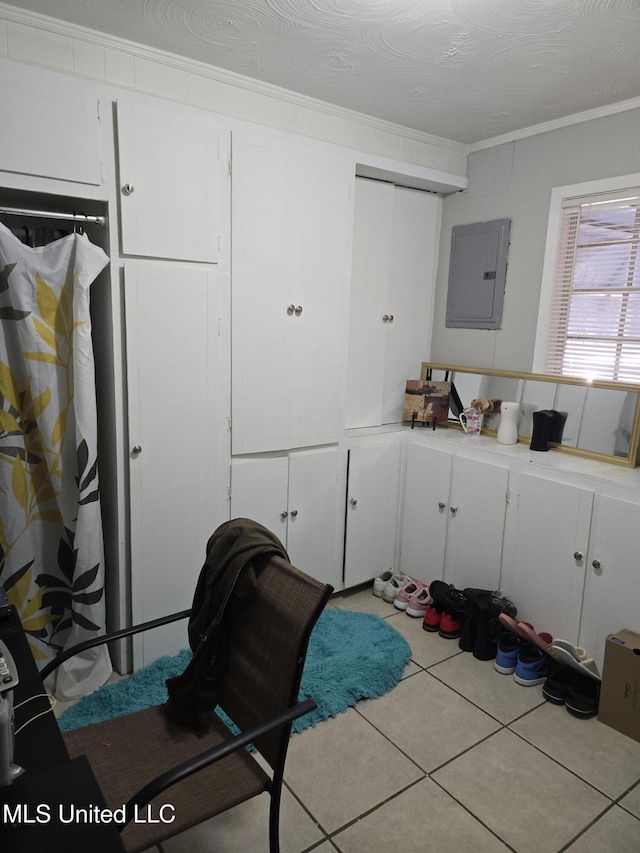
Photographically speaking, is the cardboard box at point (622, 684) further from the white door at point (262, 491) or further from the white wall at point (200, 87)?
the white wall at point (200, 87)

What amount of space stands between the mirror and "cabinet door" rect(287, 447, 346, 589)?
94 centimetres

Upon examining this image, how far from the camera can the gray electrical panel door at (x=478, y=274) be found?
3377 millimetres

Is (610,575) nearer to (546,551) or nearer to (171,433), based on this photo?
(546,551)

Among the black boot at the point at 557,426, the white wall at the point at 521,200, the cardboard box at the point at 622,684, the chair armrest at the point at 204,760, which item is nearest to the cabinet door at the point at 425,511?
the black boot at the point at 557,426

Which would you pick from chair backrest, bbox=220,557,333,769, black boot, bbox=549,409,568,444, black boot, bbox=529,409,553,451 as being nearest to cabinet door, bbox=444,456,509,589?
black boot, bbox=529,409,553,451

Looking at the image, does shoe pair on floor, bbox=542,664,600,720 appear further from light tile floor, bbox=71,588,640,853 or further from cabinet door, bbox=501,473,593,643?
cabinet door, bbox=501,473,593,643

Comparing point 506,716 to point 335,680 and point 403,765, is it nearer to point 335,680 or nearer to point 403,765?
point 403,765

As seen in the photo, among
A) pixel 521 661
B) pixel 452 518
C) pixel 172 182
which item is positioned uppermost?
pixel 172 182

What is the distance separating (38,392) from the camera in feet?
7.60

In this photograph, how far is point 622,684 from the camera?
2352 mm

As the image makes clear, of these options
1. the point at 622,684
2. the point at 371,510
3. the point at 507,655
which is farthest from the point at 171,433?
the point at 622,684

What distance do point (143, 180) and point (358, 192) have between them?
1.33m

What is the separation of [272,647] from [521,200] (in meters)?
2.80

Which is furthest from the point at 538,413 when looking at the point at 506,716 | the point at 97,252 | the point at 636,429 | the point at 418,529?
the point at 97,252
